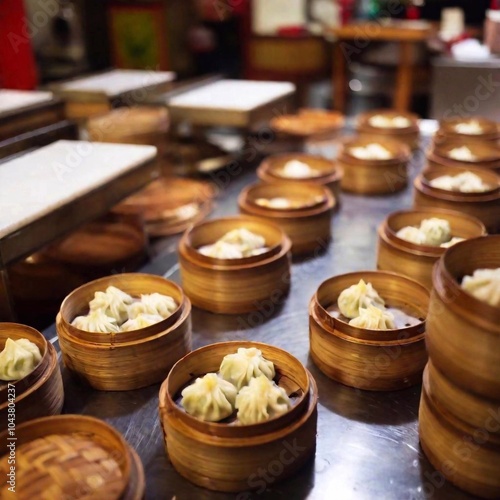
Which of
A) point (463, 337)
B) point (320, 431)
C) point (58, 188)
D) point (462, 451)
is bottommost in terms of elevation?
point (320, 431)

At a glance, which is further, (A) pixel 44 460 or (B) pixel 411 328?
(B) pixel 411 328

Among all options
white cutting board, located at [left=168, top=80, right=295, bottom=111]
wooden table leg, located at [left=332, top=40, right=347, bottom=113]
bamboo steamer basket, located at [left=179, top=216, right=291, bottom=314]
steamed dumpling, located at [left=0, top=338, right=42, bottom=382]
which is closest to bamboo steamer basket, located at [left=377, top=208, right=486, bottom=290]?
bamboo steamer basket, located at [left=179, top=216, right=291, bottom=314]

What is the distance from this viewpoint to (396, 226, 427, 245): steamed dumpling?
10.3ft

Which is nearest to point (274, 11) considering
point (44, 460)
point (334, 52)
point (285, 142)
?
point (334, 52)

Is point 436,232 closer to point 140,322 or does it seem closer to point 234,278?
point 234,278

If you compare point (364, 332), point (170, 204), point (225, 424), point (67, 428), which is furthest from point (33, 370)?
point (170, 204)

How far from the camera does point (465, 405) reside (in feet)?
5.85

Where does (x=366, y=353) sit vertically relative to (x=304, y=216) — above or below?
below

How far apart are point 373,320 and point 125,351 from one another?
104 cm

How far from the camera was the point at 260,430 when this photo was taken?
186 centimetres

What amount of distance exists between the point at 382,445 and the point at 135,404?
999mm

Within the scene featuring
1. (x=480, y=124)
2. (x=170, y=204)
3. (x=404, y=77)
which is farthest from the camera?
(x=404, y=77)

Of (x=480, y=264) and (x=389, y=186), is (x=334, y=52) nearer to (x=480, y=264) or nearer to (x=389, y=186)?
(x=389, y=186)

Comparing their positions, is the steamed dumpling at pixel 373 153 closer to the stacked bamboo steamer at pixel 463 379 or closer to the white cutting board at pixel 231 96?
the white cutting board at pixel 231 96
